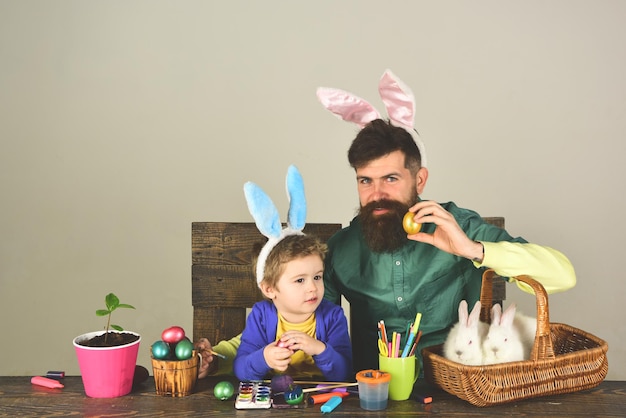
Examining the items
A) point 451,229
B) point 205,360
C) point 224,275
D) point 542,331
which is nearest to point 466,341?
point 542,331

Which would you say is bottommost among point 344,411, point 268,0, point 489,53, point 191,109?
point 344,411

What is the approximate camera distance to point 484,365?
58.5 inches

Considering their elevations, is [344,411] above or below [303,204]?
below

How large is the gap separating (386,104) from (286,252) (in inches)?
22.6

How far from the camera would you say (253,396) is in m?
1.57

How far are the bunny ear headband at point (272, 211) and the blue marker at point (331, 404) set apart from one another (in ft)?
1.40

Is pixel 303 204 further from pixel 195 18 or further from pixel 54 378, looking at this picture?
pixel 195 18

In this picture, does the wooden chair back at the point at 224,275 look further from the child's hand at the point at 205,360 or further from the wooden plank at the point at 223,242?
the child's hand at the point at 205,360

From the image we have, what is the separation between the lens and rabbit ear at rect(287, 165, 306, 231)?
178 centimetres

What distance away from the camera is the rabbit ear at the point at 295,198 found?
1784 millimetres

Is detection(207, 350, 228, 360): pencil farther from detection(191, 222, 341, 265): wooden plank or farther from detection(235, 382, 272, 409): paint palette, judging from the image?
detection(191, 222, 341, 265): wooden plank

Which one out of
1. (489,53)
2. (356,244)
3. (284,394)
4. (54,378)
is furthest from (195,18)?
(284,394)

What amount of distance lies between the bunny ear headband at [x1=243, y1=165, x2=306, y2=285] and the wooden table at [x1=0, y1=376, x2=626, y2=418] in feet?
1.28

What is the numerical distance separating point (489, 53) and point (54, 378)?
2.23 meters
